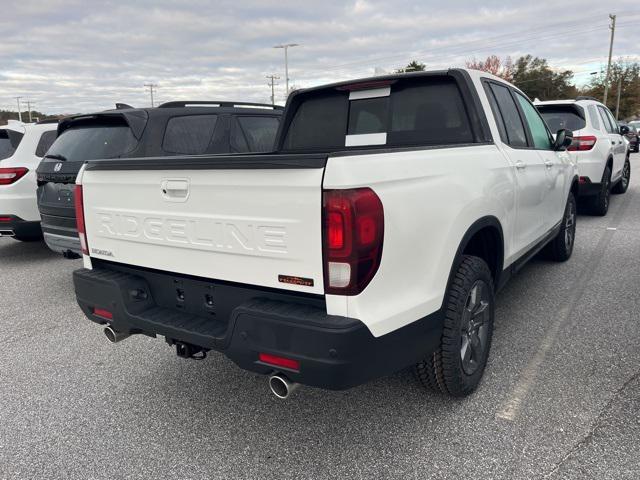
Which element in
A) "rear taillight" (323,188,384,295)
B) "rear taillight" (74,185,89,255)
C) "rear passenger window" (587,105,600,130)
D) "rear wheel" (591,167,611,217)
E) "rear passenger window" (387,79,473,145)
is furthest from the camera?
"rear wheel" (591,167,611,217)

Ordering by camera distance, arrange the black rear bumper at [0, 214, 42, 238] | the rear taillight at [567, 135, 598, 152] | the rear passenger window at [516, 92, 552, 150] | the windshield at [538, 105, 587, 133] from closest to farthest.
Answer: the rear passenger window at [516, 92, 552, 150], the black rear bumper at [0, 214, 42, 238], the rear taillight at [567, 135, 598, 152], the windshield at [538, 105, 587, 133]

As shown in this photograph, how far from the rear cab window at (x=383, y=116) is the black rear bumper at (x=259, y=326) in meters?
1.56

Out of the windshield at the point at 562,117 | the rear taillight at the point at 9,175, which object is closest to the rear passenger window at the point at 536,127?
the windshield at the point at 562,117

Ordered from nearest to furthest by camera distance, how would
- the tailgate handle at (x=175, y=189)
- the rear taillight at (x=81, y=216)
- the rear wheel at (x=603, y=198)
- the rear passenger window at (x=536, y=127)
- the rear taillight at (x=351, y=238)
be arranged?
the rear taillight at (x=351, y=238)
the tailgate handle at (x=175, y=189)
the rear taillight at (x=81, y=216)
the rear passenger window at (x=536, y=127)
the rear wheel at (x=603, y=198)

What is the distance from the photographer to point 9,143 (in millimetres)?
6691

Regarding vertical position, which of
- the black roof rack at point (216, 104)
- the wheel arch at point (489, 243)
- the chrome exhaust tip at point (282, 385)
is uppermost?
the black roof rack at point (216, 104)

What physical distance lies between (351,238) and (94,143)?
160 inches

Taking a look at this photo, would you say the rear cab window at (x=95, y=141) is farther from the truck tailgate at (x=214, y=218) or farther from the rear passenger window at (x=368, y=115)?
the rear passenger window at (x=368, y=115)

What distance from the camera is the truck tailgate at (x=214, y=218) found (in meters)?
2.05

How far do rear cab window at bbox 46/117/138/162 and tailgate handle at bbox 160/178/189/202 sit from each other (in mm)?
Result: 2696

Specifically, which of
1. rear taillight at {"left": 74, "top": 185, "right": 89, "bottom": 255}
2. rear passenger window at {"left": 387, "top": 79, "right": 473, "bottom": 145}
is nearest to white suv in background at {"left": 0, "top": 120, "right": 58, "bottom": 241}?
rear taillight at {"left": 74, "top": 185, "right": 89, "bottom": 255}

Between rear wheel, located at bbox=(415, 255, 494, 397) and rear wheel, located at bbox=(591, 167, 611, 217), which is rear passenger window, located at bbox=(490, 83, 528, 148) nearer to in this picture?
rear wheel, located at bbox=(415, 255, 494, 397)

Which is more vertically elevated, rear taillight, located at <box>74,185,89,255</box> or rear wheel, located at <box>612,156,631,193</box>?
rear taillight, located at <box>74,185,89,255</box>

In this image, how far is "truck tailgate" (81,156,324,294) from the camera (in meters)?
2.05
